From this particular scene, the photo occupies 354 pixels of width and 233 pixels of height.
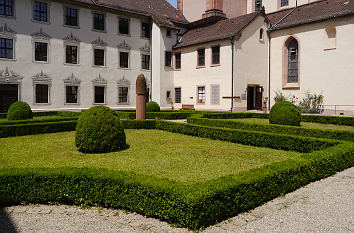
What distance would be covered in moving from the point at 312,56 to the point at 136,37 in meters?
17.2

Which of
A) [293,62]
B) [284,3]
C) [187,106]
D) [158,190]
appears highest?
[284,3]

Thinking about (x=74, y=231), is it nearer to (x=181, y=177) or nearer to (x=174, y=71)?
(x=181, y=177)

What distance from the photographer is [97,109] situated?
9.84 metres

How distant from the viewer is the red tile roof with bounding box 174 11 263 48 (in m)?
28.1

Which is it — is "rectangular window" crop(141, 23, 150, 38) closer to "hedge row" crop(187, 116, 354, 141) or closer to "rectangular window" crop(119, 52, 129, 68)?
"rectangular window" crop(119, 52, 129, 68)

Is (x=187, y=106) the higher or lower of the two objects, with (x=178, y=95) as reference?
lower

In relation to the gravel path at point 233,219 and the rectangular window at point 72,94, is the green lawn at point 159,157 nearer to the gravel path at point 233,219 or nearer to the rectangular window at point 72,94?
the gravel path at point 233,219

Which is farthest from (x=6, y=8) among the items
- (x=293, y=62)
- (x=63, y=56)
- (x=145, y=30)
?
(x=293, y=62)

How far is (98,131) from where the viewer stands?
9562 millimetres

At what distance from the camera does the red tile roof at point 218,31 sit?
28.1 metres

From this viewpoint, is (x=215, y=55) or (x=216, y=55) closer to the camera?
(x=216, y=55)

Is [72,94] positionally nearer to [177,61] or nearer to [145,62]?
[145,62]

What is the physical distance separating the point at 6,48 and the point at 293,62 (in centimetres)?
2541

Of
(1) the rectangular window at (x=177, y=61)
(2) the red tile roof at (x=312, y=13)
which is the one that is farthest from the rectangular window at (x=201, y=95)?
(2) the red tile roof at (x=312, y=13)
